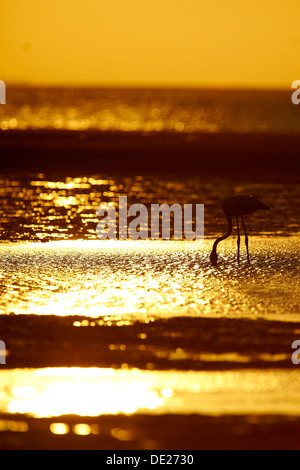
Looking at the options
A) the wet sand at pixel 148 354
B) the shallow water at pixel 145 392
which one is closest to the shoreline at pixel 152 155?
the wet sand at pixel 148 354

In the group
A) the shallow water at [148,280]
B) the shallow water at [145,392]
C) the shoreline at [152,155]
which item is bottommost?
the shallow water at [145,392]

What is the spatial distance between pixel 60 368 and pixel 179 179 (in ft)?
58.2

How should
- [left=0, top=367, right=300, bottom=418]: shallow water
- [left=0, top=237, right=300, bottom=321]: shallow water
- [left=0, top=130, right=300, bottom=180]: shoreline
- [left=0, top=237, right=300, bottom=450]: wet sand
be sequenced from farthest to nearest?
[left=0, top=130, right=300, bottom=180]: shoreline, [left=0, top=237, right=300, bottom=321]: shallow water, [left=0, top=367, right=300, bottom=418]: shallow water, [left=0, top=237, right=300, bottom=450]: wet sand

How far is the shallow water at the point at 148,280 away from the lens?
26.7ft

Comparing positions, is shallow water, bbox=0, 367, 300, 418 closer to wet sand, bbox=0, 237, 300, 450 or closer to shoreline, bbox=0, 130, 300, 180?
wet sand, bbox=0, 237, 300, 450

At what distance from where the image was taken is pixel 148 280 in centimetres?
941

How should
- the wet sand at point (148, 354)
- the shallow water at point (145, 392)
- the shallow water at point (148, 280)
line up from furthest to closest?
the shallow water at point (148, 280), the shallow water at point (145, 392), the wet sand at point (148, 354)

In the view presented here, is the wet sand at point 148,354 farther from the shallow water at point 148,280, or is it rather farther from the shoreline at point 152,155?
the shoreline at point 152,155

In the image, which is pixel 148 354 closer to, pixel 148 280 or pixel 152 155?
pixel 148 280

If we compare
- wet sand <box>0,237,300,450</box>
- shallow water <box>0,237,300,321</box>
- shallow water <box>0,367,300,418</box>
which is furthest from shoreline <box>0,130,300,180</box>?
shallow water <box>0,367,300,418</box>

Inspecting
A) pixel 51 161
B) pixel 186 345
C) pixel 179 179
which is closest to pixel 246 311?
pixel 186 345

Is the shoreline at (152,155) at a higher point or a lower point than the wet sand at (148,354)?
higher

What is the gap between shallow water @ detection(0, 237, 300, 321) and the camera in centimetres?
814

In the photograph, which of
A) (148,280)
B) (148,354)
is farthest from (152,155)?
(148,354)
